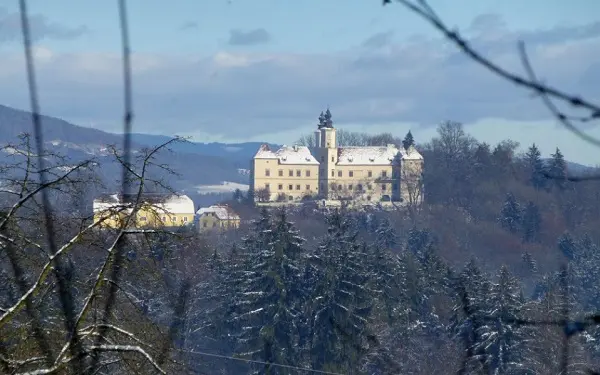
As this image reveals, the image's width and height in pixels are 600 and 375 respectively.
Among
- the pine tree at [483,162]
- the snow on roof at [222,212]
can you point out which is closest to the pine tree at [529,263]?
the snow on roof at [222,212]

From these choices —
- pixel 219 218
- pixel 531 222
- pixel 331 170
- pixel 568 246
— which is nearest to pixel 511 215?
pixel 531 222

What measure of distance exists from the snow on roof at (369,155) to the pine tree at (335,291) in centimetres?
7208

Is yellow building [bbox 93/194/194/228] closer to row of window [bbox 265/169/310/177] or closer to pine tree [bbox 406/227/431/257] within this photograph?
pine tree [bbox 406/227/431/257]

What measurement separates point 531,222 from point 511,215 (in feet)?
6.31

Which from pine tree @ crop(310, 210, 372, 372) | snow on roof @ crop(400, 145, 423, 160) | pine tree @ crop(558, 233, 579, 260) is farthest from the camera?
snow on roof @ crop(400, 145, 423, 160)

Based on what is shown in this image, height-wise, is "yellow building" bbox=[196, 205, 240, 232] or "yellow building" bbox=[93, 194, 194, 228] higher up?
"yellow building" bbox=[93, 194, 194, 228]

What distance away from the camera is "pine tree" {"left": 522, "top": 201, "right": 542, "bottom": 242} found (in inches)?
2881

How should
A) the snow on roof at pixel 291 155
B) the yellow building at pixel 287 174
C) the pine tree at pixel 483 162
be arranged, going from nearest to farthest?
the pine tree at pixel 483 162 → the yellow building at pixel 287 174 → the snow on roof at pixel 291 155

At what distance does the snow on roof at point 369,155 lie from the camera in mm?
101688

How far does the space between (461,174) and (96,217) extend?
8366 centimetres

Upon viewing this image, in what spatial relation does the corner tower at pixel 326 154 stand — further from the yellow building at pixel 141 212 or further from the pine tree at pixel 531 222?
the yellow building at pixel 141 212

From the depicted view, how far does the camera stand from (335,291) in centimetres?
2511

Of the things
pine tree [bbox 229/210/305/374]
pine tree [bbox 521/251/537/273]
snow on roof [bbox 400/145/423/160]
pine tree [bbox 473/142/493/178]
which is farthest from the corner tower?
pine tree [bbox 229/210/305/374]

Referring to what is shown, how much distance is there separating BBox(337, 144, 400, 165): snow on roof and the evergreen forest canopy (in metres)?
19.6
